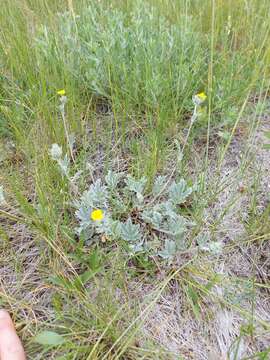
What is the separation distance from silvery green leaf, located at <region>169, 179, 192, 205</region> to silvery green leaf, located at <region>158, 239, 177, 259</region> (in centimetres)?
18

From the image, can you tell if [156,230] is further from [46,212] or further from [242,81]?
[242,81]

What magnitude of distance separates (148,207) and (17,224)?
0.53m

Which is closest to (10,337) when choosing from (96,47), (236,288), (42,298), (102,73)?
(42,298)

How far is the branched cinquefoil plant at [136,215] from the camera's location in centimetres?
116

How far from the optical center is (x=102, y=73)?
167 centimetres

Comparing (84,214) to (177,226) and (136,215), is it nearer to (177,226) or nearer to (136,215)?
(136,215)

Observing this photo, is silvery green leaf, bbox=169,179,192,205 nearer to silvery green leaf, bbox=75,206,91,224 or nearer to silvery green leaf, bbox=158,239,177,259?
silvery green leaf, bbox=158,239,177,259

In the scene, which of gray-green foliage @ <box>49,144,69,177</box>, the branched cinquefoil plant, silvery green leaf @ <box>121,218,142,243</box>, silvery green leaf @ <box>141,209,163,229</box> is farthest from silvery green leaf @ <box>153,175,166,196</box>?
gray-green foliage @ <box>49,144,69,177</box>

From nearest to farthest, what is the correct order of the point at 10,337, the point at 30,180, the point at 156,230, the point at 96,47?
the point at 10,337
the point at 156,230
the point at 30,180
the point at 96,47

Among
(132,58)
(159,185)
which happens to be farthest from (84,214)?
(132,58)

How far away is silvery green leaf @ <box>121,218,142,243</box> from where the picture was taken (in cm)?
117

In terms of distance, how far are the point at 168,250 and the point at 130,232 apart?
15 cm

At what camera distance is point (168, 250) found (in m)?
1.15

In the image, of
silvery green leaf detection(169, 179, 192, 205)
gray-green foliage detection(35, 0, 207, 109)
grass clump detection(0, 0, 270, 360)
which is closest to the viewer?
grass clump detection(0, 0, 270, 360)
